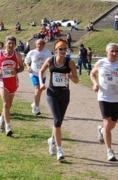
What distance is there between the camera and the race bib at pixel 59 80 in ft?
26.4

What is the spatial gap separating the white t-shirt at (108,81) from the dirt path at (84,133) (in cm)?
102

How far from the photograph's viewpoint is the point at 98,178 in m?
6.93

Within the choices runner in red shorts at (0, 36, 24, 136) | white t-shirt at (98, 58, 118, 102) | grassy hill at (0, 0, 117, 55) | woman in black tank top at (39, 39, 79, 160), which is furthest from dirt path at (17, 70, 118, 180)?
grassy hill at (0, 0, 117, 55)

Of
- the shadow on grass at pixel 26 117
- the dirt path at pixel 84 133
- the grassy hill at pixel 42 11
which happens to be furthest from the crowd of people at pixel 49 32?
the shadow on grass at pixel 26 117

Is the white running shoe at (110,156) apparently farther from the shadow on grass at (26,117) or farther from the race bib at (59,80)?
the shadow on grass at (26,117)

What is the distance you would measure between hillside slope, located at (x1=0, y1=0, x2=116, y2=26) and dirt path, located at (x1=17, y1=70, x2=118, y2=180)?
3630cm

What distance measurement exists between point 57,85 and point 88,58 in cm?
2168

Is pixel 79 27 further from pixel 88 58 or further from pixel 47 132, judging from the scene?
pixel 47 132

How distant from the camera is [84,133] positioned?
33.6ft

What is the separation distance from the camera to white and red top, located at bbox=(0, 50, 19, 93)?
381 inches

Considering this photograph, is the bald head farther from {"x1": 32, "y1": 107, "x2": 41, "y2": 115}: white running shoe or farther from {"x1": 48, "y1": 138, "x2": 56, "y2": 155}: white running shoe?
{"x1": 48, "y1": 138, "x2": 56, "y2": 155}: white running shoe

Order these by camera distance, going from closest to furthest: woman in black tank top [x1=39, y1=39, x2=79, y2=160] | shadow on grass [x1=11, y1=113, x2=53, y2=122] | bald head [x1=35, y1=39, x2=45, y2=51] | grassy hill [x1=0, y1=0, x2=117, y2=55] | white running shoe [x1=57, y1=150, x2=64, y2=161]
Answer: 1. white running shoe [x1=57, y1=150, x2=64, y2=161]
2. woman in black tank top [x1=39, y1=39, x2=79, y2=160]
3. shadow on grass [x1=11, y1=113, x2=53, y2=122]
4. bald head [x1=35, y1=39, x2=45, y2=51]
5. grassy hill [x1=0, y1=0, x2=117, y2=55]

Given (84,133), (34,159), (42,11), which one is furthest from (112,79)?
(42,11)

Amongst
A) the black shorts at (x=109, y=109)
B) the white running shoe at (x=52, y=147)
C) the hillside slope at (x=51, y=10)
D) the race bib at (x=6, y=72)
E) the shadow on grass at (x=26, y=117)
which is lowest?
the hillside slope at (x=51, y=10)
